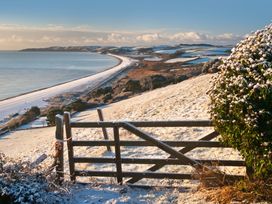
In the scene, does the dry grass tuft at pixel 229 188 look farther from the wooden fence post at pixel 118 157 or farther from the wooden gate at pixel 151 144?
the wooden fence post at pixel 118 157

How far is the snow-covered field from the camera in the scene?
9602 mm

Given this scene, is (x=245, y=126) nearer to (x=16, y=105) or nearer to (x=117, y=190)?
(x=117, y=190)

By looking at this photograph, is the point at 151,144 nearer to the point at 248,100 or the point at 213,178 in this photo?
the point at 213,178

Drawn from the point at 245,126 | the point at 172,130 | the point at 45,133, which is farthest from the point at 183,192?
the point at 45,133

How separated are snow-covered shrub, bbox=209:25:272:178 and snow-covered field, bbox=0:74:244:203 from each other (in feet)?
4.07

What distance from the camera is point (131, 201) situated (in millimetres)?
9398

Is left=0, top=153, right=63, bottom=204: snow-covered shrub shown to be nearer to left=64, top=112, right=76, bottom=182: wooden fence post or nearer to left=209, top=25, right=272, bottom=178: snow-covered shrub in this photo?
left=64, top=112, right=76, bottom=182: wooden fence post

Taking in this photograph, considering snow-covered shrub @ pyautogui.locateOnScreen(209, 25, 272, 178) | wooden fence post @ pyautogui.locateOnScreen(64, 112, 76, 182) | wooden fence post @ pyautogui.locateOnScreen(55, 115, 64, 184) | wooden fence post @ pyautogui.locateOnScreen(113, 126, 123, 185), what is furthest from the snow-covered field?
snow-covered shrub @ pyautogui.locateOnScreen(209, 25, 272, 178)

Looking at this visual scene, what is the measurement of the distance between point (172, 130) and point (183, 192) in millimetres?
5737

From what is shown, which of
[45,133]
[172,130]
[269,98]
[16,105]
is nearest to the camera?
[269,98]

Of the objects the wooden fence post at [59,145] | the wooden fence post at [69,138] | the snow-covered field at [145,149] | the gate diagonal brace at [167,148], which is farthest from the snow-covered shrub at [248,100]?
the wooden fence post at [59,145]

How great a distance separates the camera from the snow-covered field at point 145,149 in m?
9.60

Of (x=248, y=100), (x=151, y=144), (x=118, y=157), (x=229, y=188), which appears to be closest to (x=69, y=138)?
(x=118, y=157)

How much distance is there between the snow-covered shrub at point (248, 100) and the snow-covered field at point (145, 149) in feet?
4.07
